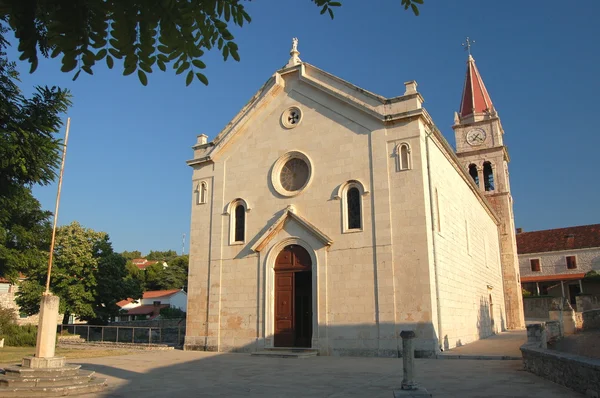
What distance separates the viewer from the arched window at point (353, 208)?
1836 centimetres

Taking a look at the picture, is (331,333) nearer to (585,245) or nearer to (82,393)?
(82,393)

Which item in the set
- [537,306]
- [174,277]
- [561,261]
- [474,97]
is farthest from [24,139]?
[174,277]

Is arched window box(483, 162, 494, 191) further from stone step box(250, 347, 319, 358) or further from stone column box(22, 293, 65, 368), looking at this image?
stone column box(22, 293, 65, 368)

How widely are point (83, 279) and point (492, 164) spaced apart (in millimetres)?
32033

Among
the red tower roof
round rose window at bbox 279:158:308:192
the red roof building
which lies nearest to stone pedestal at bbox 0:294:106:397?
round rose window at bbox 279:158:308:192

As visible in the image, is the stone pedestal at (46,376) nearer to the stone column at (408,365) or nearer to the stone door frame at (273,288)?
the stone column at (408,365)

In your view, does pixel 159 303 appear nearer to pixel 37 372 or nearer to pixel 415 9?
pixel 37 372

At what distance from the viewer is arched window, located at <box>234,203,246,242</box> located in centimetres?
2094

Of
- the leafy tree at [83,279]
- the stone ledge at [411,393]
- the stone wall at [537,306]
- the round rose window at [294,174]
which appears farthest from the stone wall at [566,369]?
the stone wall at [537,306]

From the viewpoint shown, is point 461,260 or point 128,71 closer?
Answer: point 128,71

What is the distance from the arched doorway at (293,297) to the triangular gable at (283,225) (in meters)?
0.82

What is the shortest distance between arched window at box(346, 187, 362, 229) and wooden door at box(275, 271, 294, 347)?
322 cm

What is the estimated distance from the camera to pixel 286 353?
1717 cm

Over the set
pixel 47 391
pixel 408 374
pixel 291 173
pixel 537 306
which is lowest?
pixel 47 391
